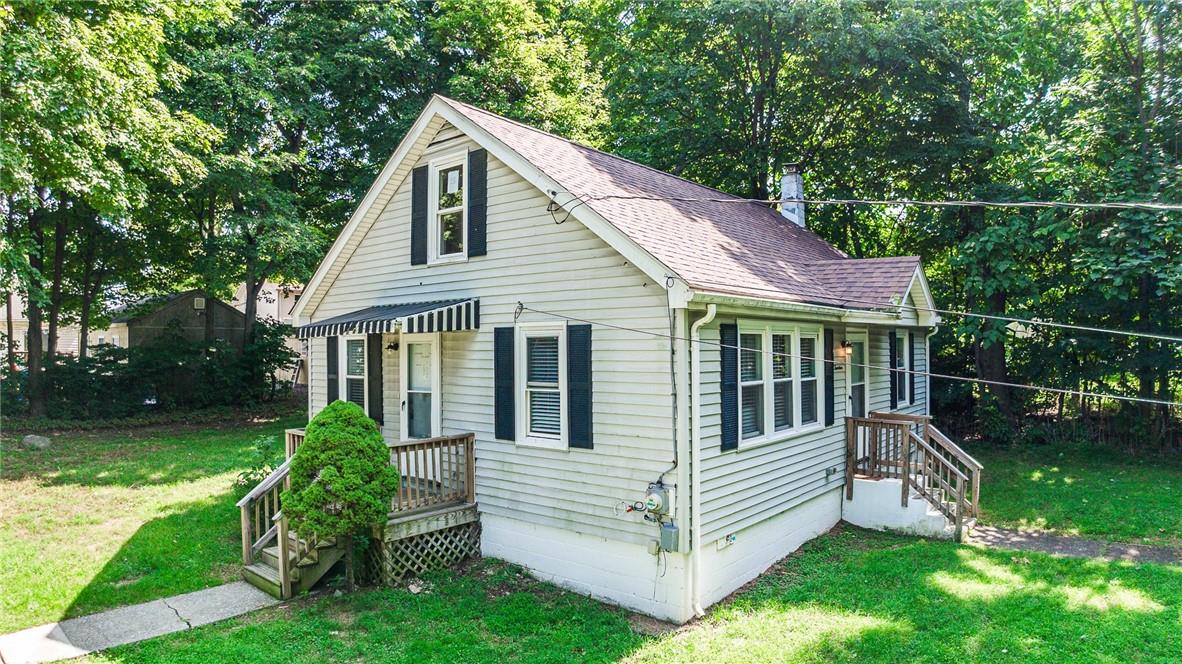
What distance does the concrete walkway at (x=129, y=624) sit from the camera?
6023 millimetres

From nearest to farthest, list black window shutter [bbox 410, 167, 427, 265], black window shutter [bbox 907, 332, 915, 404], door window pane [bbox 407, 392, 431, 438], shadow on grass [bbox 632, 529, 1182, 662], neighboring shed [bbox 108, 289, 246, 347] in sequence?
shadow on grass [bbox 632, 529, 1182, 662] < door window pane [bbox 407, 392, 431, 438] < black window shutter [bbox 410, 167, 427, 265] < black window shutter [bbox 907, 332, 915, 404] < neighboring shed [bbox 108, 289, 246, 347]

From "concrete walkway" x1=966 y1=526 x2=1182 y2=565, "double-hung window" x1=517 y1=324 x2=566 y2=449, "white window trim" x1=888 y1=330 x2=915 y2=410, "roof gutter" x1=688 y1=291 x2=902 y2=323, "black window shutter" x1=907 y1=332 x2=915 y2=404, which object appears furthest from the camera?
"black window shutter" x1=907 y1=332 x2=915 y2=404

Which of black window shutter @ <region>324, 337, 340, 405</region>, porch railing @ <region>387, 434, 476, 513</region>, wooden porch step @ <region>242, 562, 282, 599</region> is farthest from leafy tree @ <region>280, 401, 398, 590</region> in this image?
black window shutter @ <region>324, 337, 340, 405</region>

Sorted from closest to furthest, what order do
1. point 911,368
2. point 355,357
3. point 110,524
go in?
point 110,524
point 355,357
point 911,368

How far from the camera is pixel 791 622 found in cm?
653

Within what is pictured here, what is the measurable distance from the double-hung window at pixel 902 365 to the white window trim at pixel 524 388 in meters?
7.33

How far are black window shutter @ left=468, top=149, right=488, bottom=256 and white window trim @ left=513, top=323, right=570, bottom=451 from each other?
1355mm

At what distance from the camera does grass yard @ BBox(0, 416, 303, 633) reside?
23.9ft

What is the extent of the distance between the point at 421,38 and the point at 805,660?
70.8 ft

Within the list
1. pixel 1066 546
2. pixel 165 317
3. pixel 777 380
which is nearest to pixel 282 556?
pixel 777 380

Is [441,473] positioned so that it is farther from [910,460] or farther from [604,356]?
[910,460]

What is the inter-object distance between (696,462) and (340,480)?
3.73 meters

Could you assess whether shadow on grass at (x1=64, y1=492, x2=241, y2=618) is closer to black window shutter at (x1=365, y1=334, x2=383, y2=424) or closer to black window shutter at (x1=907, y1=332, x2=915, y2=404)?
black window shutter at (x1=365, y1=334, x2=383, y2=424)

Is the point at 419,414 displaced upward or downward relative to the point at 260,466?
upward
